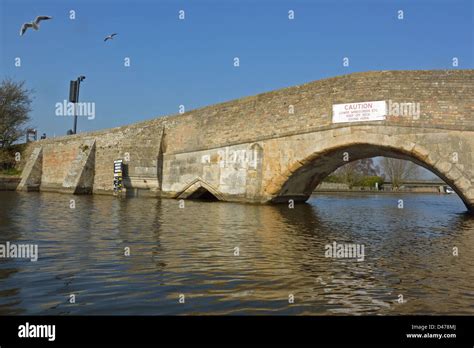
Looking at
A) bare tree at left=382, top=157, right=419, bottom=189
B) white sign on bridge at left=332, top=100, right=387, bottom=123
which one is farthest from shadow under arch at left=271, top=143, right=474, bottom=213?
bare tree at left=382, top=157, right=419, bottom=189

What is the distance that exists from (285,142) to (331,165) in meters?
3.27

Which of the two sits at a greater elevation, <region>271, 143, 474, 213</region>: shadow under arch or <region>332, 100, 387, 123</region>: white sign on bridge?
<region>332, 100, 387, 123</region>: white sign on bridge

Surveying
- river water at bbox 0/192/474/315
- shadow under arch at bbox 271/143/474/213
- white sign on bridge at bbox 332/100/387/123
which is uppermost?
white sign on bridge at bbox 332/100/387/123

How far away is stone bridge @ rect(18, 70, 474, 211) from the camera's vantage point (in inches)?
563

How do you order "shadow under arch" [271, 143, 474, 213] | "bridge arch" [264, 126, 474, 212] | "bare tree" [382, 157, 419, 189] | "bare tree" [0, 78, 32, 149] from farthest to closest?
"bare tree" [382, 157, 419, 189] < "bare tree" [0, 78, 32, 149] < "shadow under arch" [271, 143, 474, 213] < "bridge arch" [264, 126, 474, 212]

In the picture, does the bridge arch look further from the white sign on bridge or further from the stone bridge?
the white sign on bridge

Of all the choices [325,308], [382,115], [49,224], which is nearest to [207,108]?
[382,115]

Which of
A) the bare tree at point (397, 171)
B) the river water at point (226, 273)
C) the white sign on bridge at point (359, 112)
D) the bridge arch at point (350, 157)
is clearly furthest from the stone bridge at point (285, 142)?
the bare tree at point (397, 171)

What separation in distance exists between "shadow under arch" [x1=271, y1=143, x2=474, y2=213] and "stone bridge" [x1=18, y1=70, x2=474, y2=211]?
6 cm

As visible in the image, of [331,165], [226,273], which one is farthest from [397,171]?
[226,273]

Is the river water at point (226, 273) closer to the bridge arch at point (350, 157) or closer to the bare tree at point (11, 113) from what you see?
the bridge arch at point (350, 157)

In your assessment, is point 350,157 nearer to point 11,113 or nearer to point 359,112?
point 359,112

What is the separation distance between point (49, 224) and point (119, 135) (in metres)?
18.1
